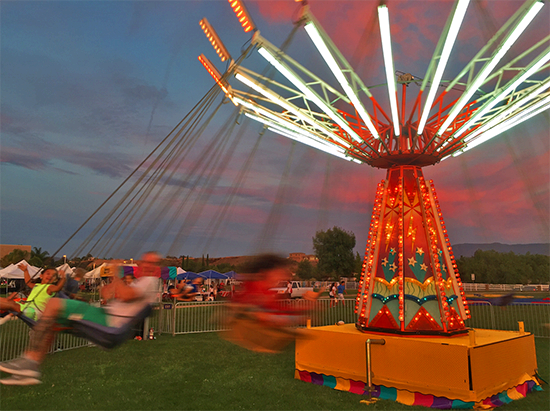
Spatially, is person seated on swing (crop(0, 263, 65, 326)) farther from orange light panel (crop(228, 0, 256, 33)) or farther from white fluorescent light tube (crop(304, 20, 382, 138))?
white fluorescent light tube (crop(304, 20, 382, 138))

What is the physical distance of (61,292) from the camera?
17.1 feet

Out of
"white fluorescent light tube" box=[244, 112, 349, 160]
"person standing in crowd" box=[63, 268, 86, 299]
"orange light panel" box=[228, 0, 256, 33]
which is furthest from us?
"white fluorescent light tube" box=[244, 112, 349, 160]

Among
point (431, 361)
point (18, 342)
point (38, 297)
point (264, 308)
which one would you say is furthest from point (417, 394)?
point (18, 342)

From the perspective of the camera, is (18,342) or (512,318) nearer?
(18,342)

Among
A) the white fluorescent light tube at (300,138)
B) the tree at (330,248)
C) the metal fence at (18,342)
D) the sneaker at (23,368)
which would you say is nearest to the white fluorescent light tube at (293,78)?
the white fluorescent light tube at (300,138)

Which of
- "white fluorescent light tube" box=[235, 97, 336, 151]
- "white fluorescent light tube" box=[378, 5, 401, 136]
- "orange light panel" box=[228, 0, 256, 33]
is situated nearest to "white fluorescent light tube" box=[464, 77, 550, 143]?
"white fluorescent light tube" box=[378, 5, 401, 136]

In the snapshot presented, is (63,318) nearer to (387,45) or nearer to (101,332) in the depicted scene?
(101,332)

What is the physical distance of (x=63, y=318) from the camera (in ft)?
14.8

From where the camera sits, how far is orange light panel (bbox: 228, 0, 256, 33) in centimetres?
498

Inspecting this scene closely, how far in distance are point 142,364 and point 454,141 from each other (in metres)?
8.94

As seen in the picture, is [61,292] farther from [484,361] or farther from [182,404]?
[484,361]

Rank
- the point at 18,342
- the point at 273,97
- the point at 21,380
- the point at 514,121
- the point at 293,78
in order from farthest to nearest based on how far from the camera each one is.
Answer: the point at 18,342 → the point at 514,121 → the point at 273,97 → the point at 293,78 → the point at 21,380

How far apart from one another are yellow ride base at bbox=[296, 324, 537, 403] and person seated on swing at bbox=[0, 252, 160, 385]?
2.68 m

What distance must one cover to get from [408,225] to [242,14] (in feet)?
17.9
